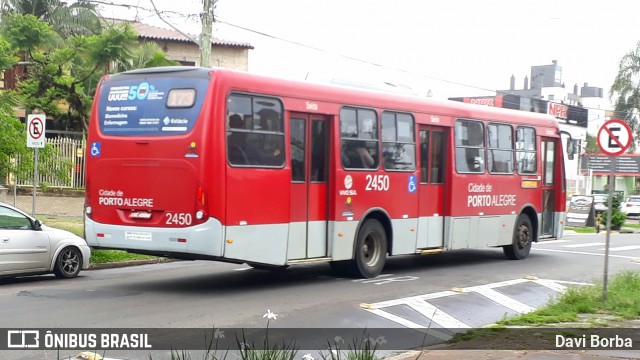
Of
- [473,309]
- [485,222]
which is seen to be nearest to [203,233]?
[473,309]

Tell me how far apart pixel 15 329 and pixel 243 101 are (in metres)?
4.76

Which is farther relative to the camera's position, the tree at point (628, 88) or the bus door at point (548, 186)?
the tree at point (628, 88)

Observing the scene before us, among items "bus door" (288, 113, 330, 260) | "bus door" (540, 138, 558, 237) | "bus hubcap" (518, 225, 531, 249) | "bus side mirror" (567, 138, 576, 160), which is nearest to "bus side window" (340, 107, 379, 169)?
"bus door" (288, 113, 330, 260)

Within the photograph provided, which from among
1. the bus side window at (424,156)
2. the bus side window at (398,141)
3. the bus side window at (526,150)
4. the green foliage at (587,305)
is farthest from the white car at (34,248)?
the bus side window at (526,150)

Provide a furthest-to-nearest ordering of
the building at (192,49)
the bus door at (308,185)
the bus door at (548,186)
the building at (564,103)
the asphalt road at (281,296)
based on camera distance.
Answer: the building at (564,103) < the building at (192,49) < the bus door at (548,186) < the bus door at (308,185) < the asphalt road at (281,296)

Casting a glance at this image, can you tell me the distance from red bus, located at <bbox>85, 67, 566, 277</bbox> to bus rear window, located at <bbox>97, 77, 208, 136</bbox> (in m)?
0.02

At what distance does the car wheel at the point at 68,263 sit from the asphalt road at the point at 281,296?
227 mm

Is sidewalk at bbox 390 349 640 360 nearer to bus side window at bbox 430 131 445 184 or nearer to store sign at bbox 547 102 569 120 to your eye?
bus side window at bbox 430 131 445 184

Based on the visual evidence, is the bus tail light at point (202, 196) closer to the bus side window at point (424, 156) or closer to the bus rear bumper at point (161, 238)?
the bus rear bumper at point (161, 238)

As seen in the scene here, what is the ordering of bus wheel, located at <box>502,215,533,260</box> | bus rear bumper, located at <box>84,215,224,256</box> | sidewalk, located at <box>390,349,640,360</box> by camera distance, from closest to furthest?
sidewalk, located at <box>390,349,640,360</box>
bus rear bumper, located at <box>84,215,224,256</box>
bus wheel, located at <box>502,215,533,260</box>

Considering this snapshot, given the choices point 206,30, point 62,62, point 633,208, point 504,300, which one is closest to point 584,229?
point 633,208

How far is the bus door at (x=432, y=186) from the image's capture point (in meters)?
16.4

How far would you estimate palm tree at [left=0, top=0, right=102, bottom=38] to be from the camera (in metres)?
32.4

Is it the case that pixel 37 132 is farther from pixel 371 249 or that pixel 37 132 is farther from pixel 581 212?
pixel 581 212
